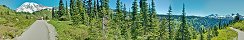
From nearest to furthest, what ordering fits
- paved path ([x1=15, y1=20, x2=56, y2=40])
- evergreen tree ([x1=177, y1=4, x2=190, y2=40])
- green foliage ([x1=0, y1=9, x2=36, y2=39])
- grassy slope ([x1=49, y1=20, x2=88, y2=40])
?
paved path ([x1=15, y1=20, x2=56, y2=40]) < green foliage ([x1=0, y1=9, x2=36, y2=39]) < grassy slope ([x1=49, y1=20, x2=88, y2=40]) < evergreen tree ([x1=177, y1=4, x2=190, y2=40])

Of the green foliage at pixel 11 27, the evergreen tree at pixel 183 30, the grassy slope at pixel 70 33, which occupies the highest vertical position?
the green foliage at pixel 11 27

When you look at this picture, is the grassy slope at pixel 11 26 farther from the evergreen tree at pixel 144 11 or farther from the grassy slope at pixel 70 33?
the evergreen tree at pixel 144 11

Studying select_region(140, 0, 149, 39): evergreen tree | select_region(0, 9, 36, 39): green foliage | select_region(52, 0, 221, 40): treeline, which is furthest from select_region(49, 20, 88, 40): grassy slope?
select_region(140, 0, 149, 39): evergreen tree

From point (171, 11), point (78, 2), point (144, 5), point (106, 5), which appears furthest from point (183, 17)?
point (78, 2)

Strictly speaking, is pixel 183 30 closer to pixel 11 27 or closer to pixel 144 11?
pixel 144 11

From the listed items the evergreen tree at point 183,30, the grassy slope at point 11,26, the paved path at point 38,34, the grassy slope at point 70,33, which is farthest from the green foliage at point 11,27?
the evergreen tree at point 183,30

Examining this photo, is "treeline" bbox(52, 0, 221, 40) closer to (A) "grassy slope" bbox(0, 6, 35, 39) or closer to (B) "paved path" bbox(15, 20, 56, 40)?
(A) "grassy slope" bbox(0, 6, 35, 39)

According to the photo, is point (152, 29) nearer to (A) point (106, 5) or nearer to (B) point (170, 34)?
(B) point (170, 34)

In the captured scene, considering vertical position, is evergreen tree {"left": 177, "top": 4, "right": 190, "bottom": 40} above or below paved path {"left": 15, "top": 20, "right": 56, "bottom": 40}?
below

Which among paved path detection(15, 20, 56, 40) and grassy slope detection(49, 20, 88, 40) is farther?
grassy slope detection(49, 20, 88, 40)

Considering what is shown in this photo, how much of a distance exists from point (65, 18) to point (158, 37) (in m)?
33.9

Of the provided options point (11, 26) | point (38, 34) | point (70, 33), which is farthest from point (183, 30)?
point (38, 34)

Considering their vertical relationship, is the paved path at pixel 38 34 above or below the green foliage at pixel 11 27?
below

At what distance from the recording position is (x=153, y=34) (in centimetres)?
7762
